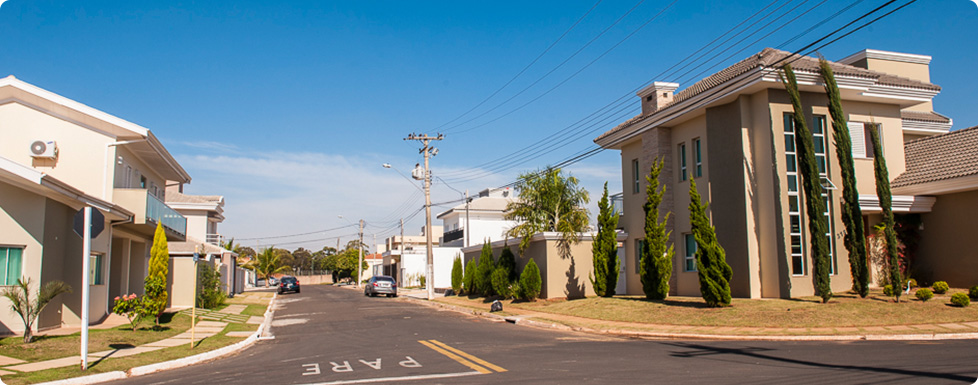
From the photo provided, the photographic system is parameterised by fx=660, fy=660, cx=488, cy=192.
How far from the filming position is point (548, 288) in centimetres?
2705

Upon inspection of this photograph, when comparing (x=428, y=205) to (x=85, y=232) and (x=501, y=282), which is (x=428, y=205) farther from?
(x=85, y=232)

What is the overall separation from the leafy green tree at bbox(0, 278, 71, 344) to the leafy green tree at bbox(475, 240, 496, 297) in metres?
19.2

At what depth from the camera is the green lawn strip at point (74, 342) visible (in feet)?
42.7

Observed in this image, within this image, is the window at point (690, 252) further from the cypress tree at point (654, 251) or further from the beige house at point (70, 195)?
the beige house at point (70, 195)

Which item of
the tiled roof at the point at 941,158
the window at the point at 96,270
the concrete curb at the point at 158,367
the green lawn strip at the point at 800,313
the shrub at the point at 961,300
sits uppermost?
the tiled roof at the point at 941,158

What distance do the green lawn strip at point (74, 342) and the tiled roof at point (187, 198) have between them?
2828 cm

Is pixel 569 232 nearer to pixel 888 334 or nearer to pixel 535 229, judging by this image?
pixel 535 229

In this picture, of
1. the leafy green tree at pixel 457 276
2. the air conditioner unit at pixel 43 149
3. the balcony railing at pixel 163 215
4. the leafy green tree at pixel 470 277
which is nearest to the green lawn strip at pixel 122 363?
the balcony railing at pixel 163 215

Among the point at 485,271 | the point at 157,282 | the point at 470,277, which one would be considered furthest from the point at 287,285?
the point at 157,282

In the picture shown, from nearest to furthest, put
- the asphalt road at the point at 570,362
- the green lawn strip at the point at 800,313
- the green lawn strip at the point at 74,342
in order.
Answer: the asphalt road at the point at 570,362
the green lawn strip at the point at 74,342
the green lawn strip at the point at 800,313

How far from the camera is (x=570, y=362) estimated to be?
11.1 metres

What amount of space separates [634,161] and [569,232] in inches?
163

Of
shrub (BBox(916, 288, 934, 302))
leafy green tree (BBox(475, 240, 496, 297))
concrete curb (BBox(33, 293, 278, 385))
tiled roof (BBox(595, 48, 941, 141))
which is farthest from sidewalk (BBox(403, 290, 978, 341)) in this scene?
leafy green tree (BBox(475, 240, 496, 297))

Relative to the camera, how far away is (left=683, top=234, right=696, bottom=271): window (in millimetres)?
23656
